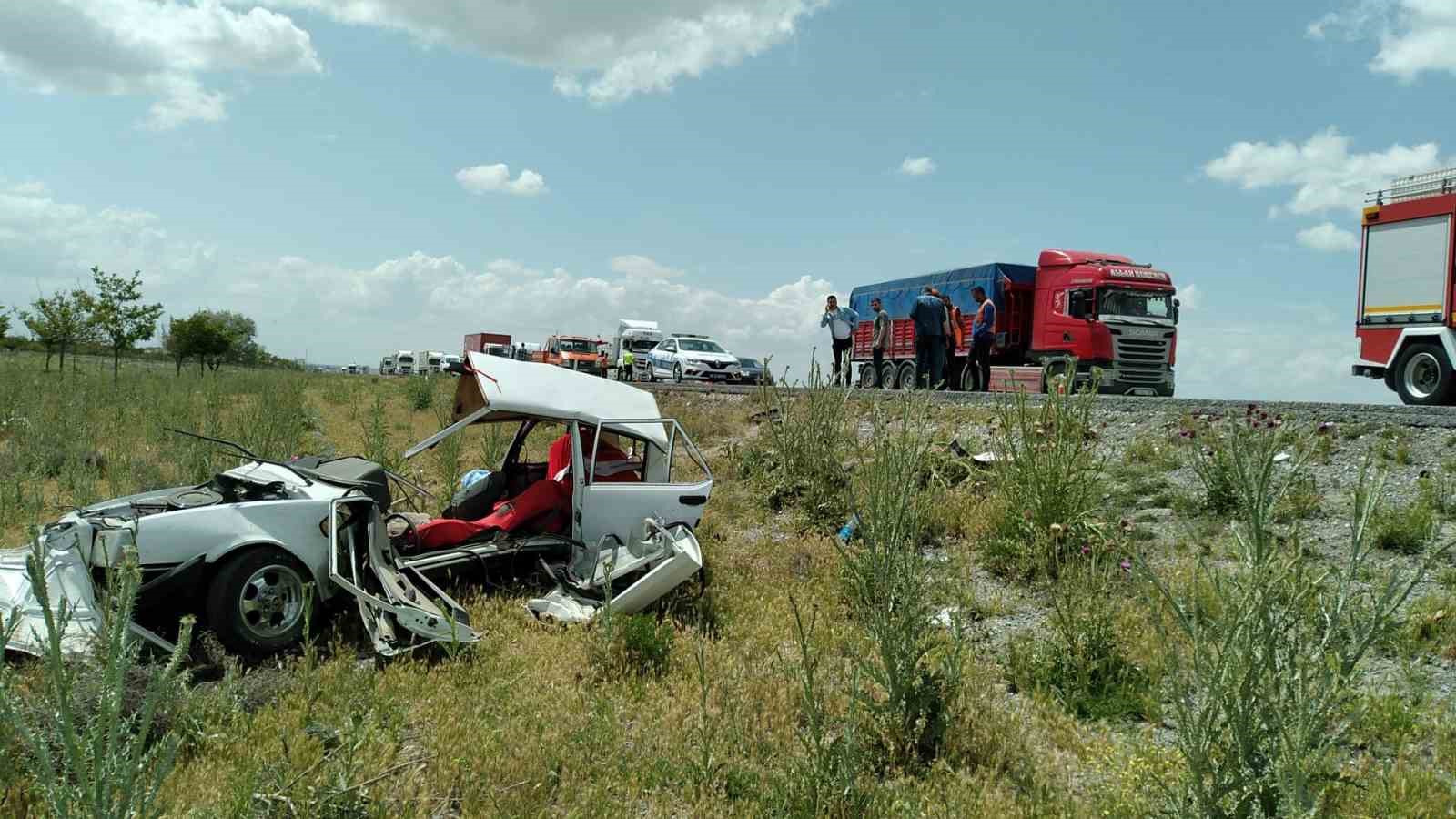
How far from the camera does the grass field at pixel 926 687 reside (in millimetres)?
2889

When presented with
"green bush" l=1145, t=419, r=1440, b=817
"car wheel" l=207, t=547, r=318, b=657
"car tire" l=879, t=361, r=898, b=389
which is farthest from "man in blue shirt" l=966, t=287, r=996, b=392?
"green bush" l=1145, t=419, r=1440, b=817

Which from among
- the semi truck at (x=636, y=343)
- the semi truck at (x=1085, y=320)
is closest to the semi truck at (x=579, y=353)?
the semi truck at (x=636, y=343)

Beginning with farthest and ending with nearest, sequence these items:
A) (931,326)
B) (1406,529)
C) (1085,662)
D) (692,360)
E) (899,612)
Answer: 1. (692,360)
2. (931,326)
3. (1406,529)
4. (1085,662)
5. (899,612)

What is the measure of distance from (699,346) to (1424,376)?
21.2 meters

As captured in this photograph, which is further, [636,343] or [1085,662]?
[636,343]

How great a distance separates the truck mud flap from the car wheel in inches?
11.2

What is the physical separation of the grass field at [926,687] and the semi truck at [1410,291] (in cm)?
758

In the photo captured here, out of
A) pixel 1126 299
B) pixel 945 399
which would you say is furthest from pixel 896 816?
pixel 1126 299

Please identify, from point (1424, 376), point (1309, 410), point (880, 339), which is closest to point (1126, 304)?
point (880, 339)

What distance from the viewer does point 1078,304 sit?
18734mm

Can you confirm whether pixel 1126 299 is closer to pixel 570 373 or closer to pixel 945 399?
pixel 945 399

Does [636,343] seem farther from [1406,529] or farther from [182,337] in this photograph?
[1406,529]

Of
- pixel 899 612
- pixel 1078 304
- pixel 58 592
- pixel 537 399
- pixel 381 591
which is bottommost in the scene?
pixel 381 591

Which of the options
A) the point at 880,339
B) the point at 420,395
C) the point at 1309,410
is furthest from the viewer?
the point at 420,395
